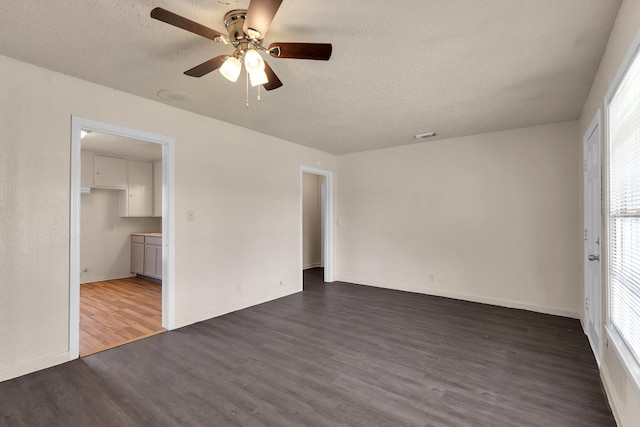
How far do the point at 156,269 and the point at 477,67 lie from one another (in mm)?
5827

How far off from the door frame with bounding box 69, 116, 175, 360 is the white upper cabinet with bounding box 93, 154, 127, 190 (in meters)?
3.25

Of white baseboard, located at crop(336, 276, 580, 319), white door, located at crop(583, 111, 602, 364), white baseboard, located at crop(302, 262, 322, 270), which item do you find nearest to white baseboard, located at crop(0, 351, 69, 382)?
white baseboard, located at crop(336, 276, 580, 319)

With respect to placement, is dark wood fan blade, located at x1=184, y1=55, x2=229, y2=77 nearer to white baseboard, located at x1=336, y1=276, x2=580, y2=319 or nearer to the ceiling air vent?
the ceiling air vent

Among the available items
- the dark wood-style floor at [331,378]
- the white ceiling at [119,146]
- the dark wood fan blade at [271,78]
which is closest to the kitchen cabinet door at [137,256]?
the white ceiling at [119,146]

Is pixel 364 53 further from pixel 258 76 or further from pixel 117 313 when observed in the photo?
pixel 117 313

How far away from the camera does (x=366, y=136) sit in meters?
4.57

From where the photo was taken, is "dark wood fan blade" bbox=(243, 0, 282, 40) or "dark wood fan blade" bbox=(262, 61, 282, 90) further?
"dark wood fan blade" bbox=(262, 61, 282, 90)

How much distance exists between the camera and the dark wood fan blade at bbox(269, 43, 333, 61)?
1.75 m

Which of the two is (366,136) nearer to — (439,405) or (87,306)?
(439,405)

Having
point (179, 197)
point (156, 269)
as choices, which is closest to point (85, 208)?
point (156, 269)

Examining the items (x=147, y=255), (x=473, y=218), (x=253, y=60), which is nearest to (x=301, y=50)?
(x=253, y=60)

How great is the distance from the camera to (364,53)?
88.7 inches

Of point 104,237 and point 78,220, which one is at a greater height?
point 78,220

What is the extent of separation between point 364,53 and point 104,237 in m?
6.17
